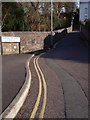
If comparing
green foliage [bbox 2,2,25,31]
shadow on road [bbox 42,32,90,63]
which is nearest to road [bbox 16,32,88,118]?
shadow on road [bbox 42,32,90,63]

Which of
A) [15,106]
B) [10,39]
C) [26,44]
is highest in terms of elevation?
[15,106]

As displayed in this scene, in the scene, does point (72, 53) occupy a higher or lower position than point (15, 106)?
lower

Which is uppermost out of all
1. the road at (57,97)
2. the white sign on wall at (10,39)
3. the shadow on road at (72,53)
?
the road at (57,97)

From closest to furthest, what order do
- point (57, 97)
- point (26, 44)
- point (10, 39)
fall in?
point (57, 97), point (10, 39), point (26, 44)

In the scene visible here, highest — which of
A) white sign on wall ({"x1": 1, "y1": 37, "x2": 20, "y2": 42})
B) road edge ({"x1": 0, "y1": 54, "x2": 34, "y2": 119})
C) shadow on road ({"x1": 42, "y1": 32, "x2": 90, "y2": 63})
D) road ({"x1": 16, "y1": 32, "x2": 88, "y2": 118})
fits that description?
road edge ({"x1": 0, "y1": 54, "x2": 34, "y2": 119})

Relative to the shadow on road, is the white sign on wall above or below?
above

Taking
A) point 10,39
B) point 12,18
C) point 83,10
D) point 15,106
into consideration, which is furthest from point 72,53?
point 83,10

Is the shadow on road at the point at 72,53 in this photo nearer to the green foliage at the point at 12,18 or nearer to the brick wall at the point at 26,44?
the brick wall at the point at 26,44

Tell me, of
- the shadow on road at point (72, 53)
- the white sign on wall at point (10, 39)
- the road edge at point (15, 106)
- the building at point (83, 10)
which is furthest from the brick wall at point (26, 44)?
the building at point (83, 10)

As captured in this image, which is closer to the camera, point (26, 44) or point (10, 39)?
point (10, 39)

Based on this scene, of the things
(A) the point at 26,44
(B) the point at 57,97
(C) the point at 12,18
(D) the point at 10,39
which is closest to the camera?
(B) the point at 57,97

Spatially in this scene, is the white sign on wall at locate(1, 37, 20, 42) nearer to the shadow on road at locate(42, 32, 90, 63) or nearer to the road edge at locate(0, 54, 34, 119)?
the shadow on road at locate(42, 32, 90, 63)

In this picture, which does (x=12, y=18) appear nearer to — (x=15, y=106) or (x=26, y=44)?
(x=26, y=44)

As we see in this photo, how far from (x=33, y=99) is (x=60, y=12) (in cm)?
7681
